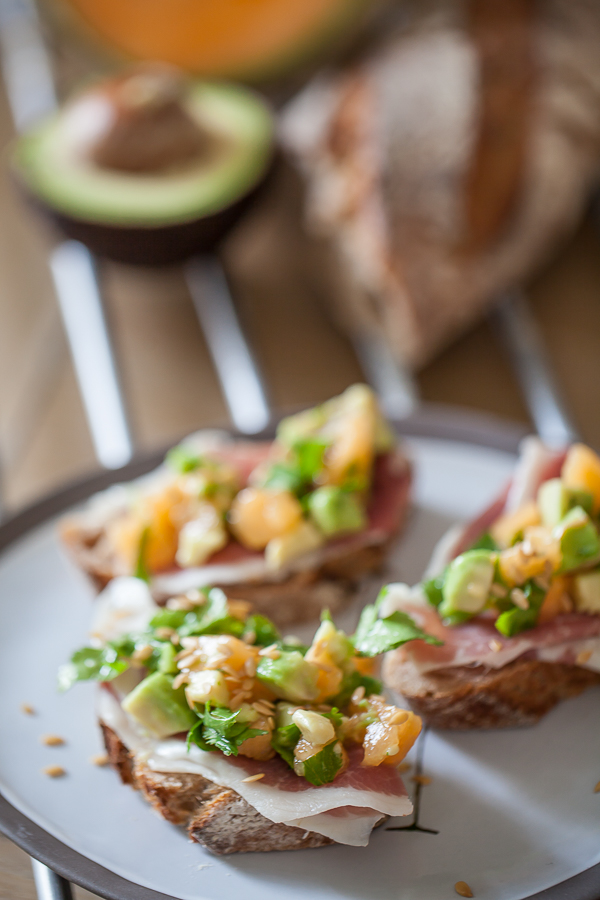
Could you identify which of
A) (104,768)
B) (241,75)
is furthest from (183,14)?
(104,768)

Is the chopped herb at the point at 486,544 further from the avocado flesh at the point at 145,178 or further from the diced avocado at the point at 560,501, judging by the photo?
the avocado flesh at the point at 145,178

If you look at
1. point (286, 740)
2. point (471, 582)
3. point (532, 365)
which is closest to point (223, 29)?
point (532, 365)

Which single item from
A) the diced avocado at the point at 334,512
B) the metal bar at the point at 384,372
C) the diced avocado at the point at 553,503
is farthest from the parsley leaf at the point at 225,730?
the metal bar at the point at 384,372

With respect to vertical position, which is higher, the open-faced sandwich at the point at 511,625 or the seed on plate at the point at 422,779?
the open-faced sandwich at the point at 511,625

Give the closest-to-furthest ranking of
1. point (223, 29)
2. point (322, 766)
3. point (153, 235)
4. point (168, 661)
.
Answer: point (322, 766)
point (168, 661)
point (153, 235)
point (223, 29)

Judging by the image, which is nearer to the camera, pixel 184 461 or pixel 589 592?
pixel 589 592

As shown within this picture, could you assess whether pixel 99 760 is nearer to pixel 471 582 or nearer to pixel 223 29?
pixel 471 582

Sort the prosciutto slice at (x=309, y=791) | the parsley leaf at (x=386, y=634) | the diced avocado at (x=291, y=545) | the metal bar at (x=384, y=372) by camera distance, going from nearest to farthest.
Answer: the prosciutto slice at (x=309, y=791), the parsley leaf at (x=386, y=634), the diced avocado at (x=291, y=545), the metal bar at (x=384, y=372)

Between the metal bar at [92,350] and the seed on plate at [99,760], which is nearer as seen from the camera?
the seed on plate at [99,760]
